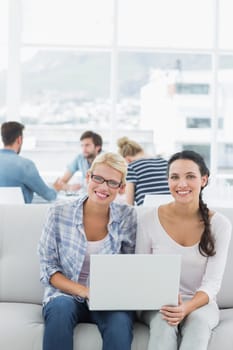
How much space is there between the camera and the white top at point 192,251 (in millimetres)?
2439

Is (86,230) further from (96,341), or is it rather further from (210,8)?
(210,8)

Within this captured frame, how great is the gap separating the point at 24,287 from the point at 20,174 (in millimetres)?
1756

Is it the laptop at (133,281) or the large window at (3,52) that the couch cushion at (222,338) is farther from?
the large window at (3,52)

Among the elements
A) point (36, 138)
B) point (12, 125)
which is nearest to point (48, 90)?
point (36, 138)

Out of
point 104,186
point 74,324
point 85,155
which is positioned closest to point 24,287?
point 74,324

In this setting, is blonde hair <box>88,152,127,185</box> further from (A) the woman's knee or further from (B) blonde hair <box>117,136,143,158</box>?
(B) blonde hair <box>117,136,143,158</box>

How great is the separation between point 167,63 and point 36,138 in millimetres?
1786

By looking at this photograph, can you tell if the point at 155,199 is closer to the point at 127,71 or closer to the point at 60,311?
the point at 60,311

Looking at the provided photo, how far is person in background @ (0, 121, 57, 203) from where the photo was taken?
14.4 feet

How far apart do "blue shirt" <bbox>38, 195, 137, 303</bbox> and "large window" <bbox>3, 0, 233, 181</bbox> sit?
174 inches

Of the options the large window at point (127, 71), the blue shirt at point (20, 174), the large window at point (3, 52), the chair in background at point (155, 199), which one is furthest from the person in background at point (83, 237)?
the large window at point (3, 52)

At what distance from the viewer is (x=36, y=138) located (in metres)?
6.90

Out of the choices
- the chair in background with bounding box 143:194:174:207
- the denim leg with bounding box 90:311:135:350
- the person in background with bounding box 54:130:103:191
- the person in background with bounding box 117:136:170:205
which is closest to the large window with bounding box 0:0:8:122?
the person in background with bounding box 54:130:103:191

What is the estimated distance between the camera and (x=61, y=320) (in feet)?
7.42
